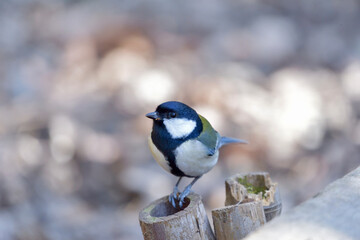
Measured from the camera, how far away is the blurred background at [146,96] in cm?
424

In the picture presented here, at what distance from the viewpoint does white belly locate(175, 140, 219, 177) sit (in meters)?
2.35

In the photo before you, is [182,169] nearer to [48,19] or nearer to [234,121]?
[234,121]

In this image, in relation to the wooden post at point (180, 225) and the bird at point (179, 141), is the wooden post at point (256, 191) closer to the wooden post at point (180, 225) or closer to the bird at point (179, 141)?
the wooden post at point (180, 225)

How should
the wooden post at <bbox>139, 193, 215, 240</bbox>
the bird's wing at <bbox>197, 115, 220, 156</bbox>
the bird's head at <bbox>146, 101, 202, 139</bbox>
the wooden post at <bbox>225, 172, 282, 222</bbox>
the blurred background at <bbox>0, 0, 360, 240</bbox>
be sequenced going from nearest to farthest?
the wooden post at <bbox>139, 193, 215, 240</bbox> < the wooden post at <bbox>225, 172, 282, 222</bbox> < the bird's head at <bbox>146, 101, 202, 139</bbox> < the bird's wing at <bbox>197, 115, 220, 156</bbox> < the blurred background at <bbox>0, 0, 360, 240</bbox>

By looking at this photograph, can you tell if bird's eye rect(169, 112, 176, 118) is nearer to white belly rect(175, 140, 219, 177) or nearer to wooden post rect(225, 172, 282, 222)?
white belly rect(175, 140, 219, 177)

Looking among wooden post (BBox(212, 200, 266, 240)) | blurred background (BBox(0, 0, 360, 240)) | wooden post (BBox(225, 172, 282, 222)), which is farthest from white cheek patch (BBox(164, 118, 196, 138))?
blurred background (BBox(0, 0, 360, 240))

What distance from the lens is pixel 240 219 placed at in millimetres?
1644

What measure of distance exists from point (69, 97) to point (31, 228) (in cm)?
169

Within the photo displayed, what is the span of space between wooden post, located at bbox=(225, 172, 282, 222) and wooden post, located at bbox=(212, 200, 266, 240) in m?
0.13

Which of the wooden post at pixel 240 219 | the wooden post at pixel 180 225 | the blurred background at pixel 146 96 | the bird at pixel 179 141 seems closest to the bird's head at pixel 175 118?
the bird at pixel 179 141

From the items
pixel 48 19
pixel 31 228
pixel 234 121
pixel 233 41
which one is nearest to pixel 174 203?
pixel 31 228

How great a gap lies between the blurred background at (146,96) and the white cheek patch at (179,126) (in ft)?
5.78

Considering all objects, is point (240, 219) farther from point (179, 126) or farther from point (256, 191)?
point (179, 126)

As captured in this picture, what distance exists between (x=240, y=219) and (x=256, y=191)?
315 mm
